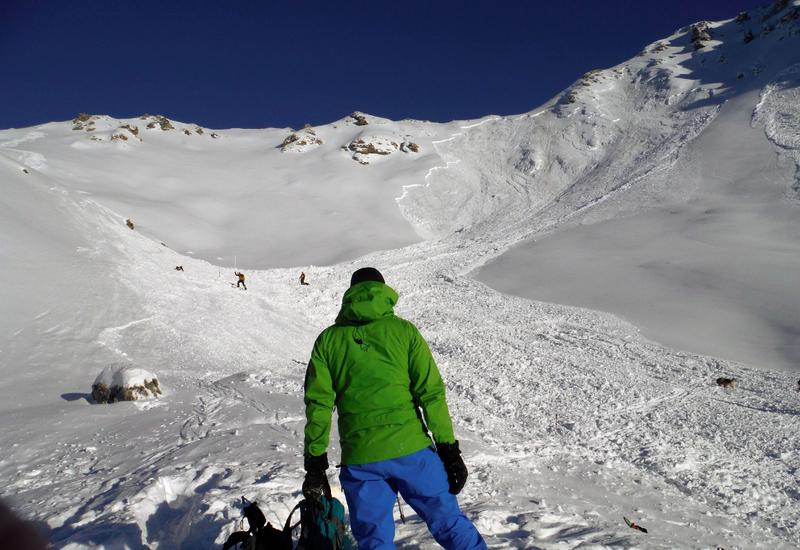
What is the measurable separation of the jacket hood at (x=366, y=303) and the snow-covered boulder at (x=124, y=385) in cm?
679

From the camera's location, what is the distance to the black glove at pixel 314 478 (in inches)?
119

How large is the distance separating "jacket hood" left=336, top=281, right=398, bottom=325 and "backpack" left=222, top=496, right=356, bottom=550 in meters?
1.12

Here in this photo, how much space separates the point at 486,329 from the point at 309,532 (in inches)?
478

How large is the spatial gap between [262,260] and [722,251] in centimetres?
2303

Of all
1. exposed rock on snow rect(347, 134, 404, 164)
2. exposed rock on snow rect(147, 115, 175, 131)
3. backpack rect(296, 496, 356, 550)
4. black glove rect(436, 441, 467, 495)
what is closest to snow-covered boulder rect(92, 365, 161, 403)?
backpack rect(296, 496, 356, 550)

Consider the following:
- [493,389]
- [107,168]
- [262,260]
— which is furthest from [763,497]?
[107,168]

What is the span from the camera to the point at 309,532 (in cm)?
303

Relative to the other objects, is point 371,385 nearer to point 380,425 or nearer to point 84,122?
point 380,425

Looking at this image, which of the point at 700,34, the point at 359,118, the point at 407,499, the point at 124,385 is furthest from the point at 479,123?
the point at 407,499

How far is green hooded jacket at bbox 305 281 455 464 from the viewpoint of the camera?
3.01 metres

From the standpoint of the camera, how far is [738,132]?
35.5m

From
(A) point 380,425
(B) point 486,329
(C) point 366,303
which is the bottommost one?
(B) point 486,329

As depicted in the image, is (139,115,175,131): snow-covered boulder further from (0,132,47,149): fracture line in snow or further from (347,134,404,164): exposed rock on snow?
(347,134,404,164): exposed rock on snow

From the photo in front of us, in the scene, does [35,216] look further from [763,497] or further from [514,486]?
[763,497]
